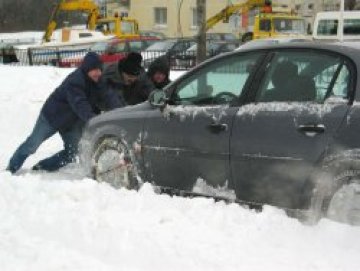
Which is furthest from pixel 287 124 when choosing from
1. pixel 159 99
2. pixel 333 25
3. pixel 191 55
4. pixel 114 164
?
pixel 333 25

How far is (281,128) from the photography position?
490 centimetres

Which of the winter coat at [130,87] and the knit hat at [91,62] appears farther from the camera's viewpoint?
the winter coat at [130,87]

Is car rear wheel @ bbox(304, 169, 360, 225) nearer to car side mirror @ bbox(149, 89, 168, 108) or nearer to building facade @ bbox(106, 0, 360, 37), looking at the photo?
car side mirror @ bbox(149, 89, 168, 108)

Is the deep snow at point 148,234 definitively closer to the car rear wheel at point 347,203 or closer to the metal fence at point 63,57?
the car rear wheel at point 347,203

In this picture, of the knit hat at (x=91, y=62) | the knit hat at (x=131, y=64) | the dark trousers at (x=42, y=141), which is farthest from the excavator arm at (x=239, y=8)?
the knit hat at (x=91, y=62)

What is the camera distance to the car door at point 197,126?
209 inches

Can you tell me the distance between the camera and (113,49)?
26281 mm

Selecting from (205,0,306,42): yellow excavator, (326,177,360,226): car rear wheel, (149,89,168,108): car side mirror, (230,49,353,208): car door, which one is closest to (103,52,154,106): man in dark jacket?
(149,89,168,108): car side mirror

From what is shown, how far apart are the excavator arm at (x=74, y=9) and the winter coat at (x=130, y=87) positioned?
26.2 m

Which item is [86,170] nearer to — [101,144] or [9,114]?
[101,144]

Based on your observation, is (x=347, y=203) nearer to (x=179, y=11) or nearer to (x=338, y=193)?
(x=338, y=193)

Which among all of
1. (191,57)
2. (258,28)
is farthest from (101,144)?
(258,28)

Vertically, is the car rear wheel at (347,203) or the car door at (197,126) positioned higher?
the car door at (197,126)

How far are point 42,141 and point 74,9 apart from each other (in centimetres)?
2730
